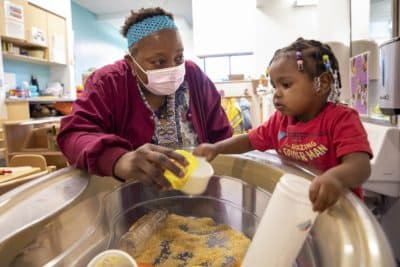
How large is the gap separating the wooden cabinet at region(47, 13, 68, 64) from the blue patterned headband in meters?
4.17

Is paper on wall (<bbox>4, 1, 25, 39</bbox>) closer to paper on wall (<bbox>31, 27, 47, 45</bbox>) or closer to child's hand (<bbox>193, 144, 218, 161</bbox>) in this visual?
paper on wall (<bbox>31, 27, 47, 45</bbox>)

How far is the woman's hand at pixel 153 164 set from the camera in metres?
0.60

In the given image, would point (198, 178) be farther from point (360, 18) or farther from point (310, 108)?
point (360, 18)

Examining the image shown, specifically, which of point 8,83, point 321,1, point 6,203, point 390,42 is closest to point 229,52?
point 321,1

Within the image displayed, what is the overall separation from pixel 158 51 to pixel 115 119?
24cm

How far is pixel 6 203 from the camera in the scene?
583 millimetres

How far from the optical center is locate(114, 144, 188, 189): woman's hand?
0.60 metres

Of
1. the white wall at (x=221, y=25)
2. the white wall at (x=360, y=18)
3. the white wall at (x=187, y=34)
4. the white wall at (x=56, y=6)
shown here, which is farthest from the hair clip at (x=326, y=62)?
the white wall at (x=187, y=34)

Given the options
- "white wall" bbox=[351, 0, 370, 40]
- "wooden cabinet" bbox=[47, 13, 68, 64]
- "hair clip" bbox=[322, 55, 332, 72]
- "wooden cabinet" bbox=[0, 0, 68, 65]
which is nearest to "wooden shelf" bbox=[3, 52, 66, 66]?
"wooden cabinet" bbox=[0, 0, 68, 65]

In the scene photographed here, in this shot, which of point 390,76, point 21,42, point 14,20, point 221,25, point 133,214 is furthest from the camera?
point 221,25

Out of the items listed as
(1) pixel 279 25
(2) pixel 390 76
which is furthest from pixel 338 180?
(1) pixel 279 25

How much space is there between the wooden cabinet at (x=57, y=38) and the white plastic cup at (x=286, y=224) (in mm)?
4809

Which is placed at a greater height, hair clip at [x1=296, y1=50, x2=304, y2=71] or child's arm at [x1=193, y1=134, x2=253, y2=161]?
hair clip at [x1=296, y1=50, x2=304, y2=71]

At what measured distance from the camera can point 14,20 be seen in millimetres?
3818
